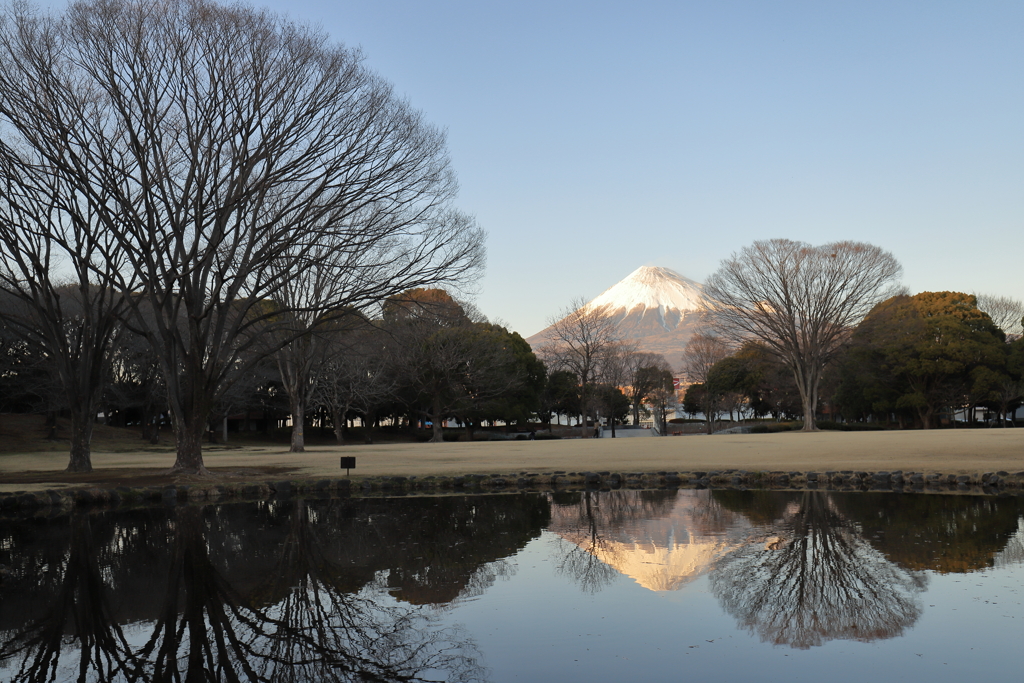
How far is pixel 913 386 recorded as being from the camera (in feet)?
177

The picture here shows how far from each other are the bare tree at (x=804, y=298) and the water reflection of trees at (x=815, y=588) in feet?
126

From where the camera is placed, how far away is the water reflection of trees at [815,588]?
6.44 metres

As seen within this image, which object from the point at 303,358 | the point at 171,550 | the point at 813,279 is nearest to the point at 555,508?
the point at 171,550

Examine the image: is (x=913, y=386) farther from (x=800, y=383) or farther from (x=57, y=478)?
(x=57, y=478)

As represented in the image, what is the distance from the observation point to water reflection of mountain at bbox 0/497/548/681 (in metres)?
5.78

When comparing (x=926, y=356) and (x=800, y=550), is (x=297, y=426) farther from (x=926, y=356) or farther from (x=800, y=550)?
(x=926, y=356)

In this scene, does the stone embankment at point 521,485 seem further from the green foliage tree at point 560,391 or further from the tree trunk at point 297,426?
the green foliage tree at point 560,391

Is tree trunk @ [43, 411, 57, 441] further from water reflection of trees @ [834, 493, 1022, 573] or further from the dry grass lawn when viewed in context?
water reflection of trees @ [834, 493, 1022, 573]

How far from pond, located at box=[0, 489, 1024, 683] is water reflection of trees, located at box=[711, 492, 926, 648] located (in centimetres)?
3

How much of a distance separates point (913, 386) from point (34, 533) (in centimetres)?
5468

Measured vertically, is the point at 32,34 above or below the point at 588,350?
above

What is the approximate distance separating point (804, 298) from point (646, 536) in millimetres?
39593

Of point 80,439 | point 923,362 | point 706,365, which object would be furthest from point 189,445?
point 706,365

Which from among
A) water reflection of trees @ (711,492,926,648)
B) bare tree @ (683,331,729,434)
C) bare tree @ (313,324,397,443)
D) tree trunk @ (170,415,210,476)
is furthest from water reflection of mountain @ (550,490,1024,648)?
bare tree @ (683,331,729,434)
